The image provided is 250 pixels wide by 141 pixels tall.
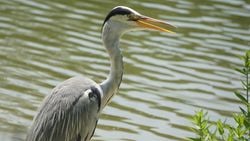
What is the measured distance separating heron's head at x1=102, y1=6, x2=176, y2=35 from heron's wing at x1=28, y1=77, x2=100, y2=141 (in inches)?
24.8

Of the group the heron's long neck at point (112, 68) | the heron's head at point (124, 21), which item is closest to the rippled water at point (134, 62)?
the heron's long neck at point (112, 68)

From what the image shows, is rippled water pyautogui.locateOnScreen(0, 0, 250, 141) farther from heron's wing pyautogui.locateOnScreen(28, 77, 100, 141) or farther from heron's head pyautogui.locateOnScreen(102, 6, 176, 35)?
heron's head pyautogui.locateOnScreen(102, 6, 176, 35)

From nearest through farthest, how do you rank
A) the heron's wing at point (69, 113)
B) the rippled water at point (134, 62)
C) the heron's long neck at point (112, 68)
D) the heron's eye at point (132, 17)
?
the heron's wing at point (69, 113)
the heron's long neck at point (112, 68)
the heron's eye at point (132, 17)
the rippled water at point (134, 62)

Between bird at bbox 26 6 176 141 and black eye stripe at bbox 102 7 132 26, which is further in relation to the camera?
black eye stripe at bbox 102 7 132 26

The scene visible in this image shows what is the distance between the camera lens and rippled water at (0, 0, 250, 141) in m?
8.88

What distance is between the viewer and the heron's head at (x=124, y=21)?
6641 millimetres

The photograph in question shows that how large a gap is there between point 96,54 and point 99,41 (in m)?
0.65

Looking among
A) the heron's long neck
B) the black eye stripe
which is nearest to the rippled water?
the heron's long neck

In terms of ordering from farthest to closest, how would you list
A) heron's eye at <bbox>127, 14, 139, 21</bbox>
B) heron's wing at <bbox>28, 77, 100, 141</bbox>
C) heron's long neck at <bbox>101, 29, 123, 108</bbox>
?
heron's eye at <bbox>127, 14, 139, 21</bbox> < heron's long neck at <bbox>101, 29, 123, 108</bbox> < heron's wing at <bbox>28, 77, 100, 141</bbox>

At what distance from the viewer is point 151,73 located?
10516 mm

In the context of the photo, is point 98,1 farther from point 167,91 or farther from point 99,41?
point 167,91

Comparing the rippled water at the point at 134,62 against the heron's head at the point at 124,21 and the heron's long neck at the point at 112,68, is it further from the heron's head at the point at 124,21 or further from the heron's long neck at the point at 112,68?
the heron's head at the point at 124,21

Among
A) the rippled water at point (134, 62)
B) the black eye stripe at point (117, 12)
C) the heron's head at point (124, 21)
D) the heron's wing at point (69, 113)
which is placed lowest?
the rippled water at point (134, 62)

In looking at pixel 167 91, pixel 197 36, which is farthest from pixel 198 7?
pixel 167 91
